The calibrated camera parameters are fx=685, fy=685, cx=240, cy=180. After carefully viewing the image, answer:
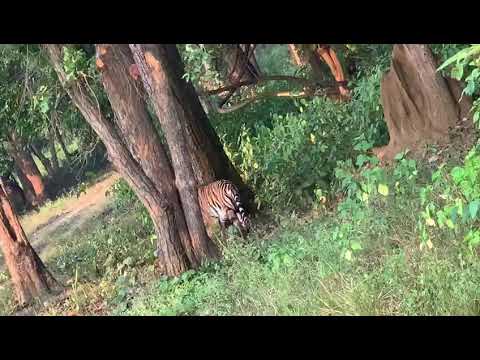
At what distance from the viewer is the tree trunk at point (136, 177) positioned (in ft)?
21.6

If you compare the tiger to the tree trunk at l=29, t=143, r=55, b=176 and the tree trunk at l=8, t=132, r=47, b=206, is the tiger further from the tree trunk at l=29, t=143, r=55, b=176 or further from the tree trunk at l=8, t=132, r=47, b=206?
the tree trunk at l=29, t=143, r=55, b=176

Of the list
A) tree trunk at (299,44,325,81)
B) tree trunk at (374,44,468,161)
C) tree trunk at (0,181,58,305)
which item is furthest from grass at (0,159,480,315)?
tree trunk at (299,44,325,81)

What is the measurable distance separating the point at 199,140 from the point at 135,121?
0.68m

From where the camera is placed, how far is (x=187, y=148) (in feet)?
22.5

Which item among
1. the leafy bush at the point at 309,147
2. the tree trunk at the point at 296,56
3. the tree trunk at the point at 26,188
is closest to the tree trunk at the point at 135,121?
the leafy bush at the point at 309,147

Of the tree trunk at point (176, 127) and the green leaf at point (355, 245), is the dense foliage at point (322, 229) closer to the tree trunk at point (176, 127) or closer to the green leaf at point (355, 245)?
the green leaf at point (355, 245)

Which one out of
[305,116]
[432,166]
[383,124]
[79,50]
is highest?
[79,50]

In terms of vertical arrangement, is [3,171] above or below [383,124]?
above

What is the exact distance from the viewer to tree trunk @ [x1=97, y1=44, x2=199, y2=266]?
6.84 meters

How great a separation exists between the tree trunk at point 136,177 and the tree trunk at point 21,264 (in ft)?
6.85

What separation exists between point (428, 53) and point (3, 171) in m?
7.32

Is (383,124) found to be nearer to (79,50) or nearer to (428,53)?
(428,53)

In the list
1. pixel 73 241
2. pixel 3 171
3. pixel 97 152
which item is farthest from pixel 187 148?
pixel 97 152

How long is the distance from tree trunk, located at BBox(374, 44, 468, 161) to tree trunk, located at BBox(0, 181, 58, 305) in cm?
428
